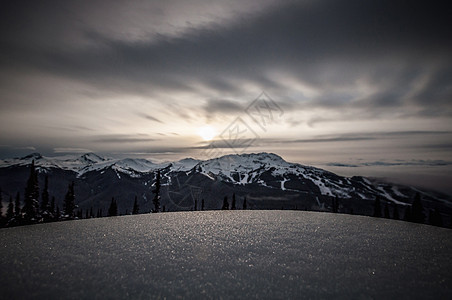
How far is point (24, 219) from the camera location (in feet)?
160

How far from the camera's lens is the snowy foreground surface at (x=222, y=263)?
9.59 m

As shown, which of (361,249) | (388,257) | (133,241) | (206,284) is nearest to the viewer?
(206,284)

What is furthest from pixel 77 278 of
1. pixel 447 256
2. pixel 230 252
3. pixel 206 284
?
pixel 447 256

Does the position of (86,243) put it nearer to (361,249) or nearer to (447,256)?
(361,249)

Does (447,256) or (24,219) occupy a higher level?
(447,256)

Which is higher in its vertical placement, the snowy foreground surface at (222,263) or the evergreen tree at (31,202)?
the snowy foreground surface at (222,263)

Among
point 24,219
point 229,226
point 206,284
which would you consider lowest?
point 24,219

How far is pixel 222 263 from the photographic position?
1253cm

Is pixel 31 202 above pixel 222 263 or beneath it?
beneath

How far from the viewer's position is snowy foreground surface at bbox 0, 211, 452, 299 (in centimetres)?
959

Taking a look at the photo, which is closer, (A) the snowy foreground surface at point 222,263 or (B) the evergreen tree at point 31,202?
(A) the snowy foreground surface at point 222,263

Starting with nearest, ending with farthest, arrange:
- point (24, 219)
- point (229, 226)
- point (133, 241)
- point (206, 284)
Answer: point (206, 284)
point (133, 241)
point (229, 226)
point (24, 219)

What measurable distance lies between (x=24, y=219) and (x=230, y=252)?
5540cm

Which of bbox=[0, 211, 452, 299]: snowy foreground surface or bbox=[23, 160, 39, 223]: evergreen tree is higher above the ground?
bbox=[0, 211, 452, 299]: snowy foreground surface
